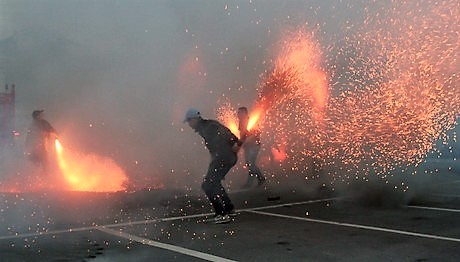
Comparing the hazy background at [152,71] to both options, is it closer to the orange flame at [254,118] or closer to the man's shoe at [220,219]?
the orange flame at [254,118]

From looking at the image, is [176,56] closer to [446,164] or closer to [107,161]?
[107,161]

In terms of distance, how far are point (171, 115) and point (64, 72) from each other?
1.88 meters

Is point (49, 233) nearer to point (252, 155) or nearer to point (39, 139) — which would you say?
point (39, 139)

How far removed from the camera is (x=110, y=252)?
4.38 m

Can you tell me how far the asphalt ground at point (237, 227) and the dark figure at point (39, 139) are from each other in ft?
3.54

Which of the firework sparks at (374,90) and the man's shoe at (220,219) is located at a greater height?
the firework sparks at (374,90)

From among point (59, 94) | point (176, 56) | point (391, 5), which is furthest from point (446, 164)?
point (59, 94)

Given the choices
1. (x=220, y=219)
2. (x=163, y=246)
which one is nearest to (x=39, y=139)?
(x=220, y=219)

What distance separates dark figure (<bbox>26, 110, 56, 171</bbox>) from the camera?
808 centimetres

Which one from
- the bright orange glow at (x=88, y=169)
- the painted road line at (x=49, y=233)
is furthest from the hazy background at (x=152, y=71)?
the painted road line at (x=49, y=233)

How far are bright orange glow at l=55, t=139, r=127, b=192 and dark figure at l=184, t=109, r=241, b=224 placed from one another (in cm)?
307

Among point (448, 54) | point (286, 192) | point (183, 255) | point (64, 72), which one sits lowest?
point (183, 255)

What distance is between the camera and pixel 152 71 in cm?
779

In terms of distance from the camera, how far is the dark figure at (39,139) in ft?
26.5
